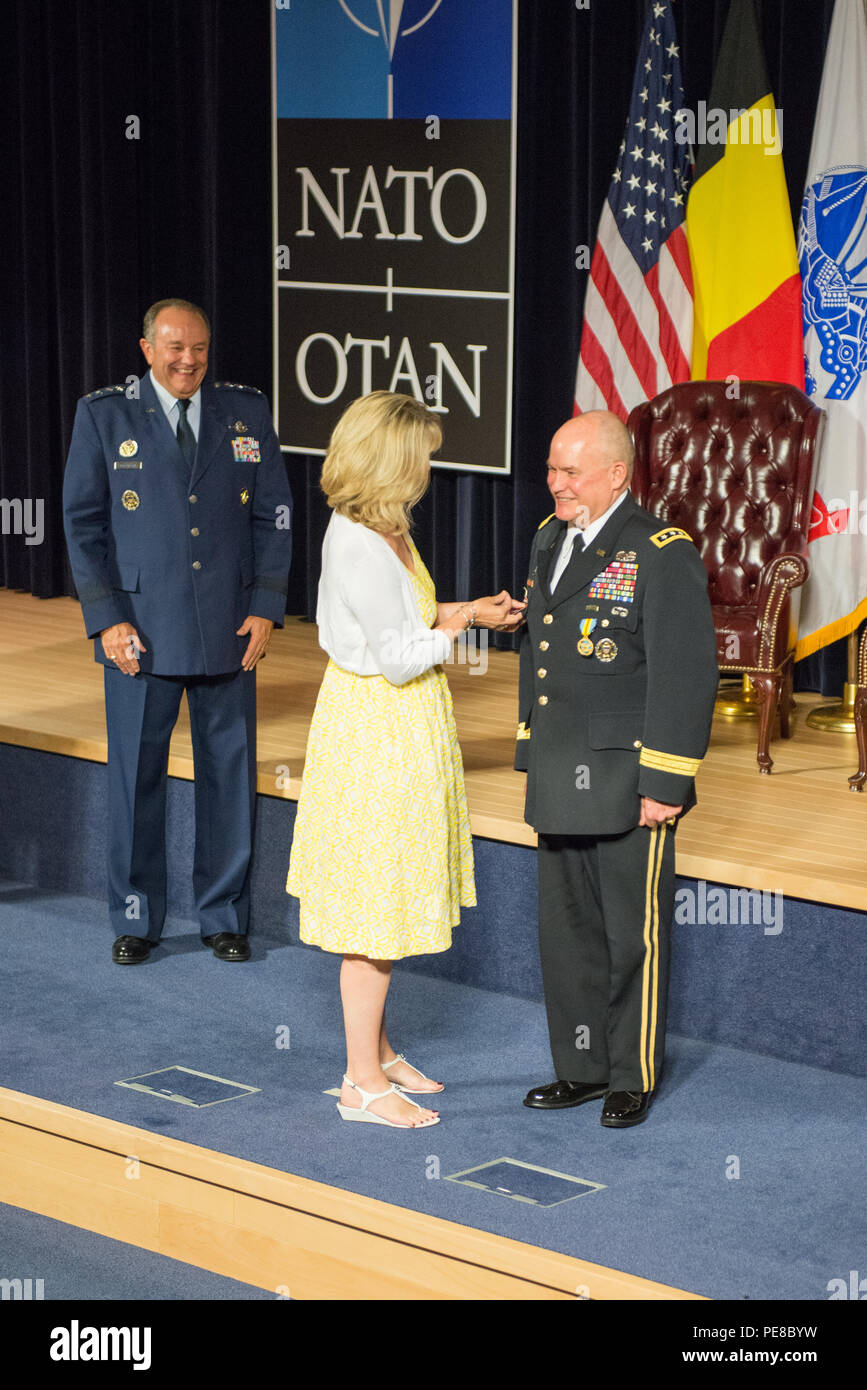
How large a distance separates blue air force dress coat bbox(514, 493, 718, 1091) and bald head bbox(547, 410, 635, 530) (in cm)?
7

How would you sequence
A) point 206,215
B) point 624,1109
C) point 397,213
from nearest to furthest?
point 624,1109, point 397,213, point 206,215

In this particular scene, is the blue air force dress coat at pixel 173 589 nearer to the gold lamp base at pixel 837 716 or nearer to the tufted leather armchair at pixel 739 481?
the tufted leather armchair at pixel 739 481

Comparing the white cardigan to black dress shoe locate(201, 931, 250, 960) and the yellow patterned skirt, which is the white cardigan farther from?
black dress shoe locate(201, 931, 250, 960)

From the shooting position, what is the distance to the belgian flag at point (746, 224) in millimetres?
5715

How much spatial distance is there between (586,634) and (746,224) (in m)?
2.79

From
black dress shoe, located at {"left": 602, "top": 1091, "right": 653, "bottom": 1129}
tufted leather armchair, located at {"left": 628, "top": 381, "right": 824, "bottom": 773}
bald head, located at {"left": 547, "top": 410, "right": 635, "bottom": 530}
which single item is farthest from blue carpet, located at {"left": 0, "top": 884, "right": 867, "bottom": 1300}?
tufted leather armchair, located at {"left": 628, "top": 381, "right": 824, "bottom": 773}

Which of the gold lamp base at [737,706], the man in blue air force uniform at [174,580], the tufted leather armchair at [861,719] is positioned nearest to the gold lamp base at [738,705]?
the gold lamp base at [737,706]

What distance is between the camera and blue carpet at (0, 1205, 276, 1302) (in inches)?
132

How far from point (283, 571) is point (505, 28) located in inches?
104

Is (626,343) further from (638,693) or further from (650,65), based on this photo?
(638,693)

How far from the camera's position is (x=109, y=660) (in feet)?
14.6

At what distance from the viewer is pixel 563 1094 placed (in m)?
3.74

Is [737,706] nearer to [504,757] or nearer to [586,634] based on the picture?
[504,757]

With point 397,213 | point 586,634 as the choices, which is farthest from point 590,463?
point 397,213
